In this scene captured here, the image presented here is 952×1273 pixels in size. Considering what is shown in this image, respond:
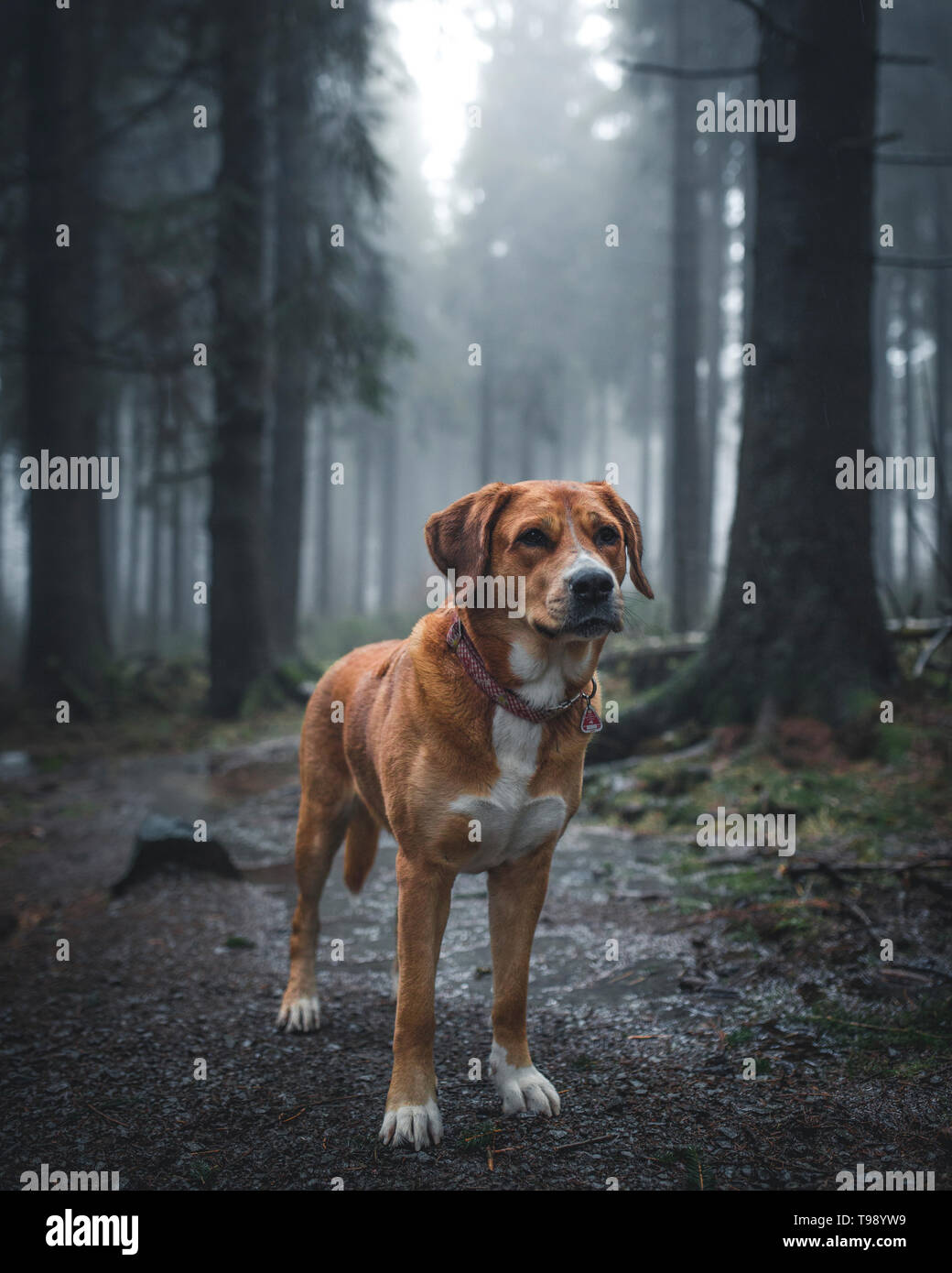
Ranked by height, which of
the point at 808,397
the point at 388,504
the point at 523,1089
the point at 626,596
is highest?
the point at 388,504

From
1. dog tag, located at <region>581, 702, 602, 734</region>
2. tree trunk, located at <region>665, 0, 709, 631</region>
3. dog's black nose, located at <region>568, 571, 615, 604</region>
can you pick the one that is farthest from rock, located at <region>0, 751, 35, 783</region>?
tree trunk, located at <region>665, 0, 709, 631</region>

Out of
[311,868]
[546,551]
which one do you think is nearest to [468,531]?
[546,551]

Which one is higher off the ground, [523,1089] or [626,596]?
[626,596]

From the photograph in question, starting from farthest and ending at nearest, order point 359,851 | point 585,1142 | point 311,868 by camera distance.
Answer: point 359,851, point 311,868, point 585,1142

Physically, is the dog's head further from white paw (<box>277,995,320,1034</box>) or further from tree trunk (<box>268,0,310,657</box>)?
tree trunk (<box>268,0,310,657</box>)

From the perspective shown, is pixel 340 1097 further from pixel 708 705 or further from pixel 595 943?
pixel 708 705

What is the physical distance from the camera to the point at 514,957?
9.47ft

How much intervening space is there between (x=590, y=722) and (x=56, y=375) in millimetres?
11148

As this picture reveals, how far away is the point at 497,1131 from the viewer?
2.65 metres

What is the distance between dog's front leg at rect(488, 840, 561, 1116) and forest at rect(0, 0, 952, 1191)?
0.22 meters

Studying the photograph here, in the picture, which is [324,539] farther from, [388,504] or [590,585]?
[590,585]

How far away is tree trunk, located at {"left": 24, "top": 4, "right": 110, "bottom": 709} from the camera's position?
1135 centimetres

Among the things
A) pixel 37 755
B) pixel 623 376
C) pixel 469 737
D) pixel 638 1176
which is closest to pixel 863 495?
pixel 469 737

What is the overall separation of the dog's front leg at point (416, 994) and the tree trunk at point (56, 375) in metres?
9.82
